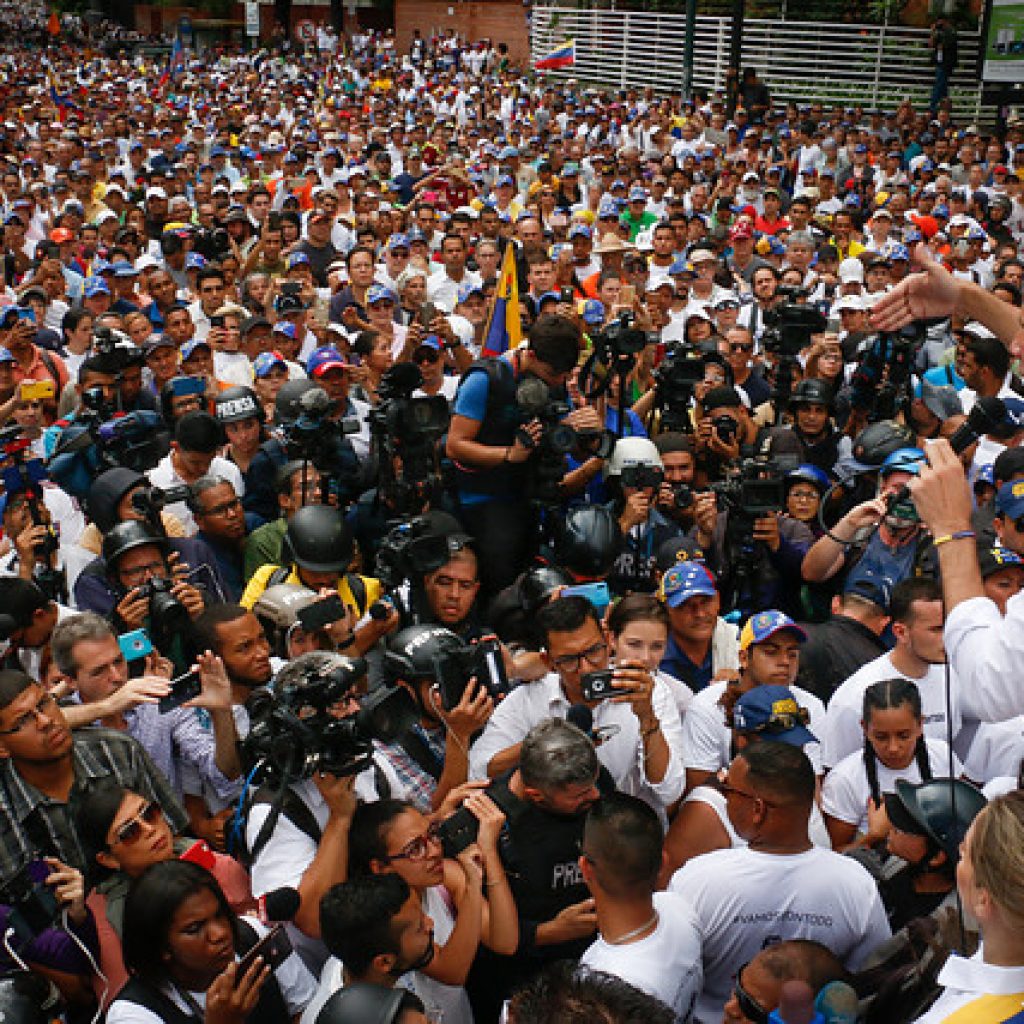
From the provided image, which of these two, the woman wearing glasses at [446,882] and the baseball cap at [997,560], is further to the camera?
the baseball cap at [997,560]

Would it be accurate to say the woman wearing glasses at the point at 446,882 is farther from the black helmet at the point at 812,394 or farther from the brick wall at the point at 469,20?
the brick wall at the point at 469,20

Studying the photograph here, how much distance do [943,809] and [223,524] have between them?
3.27m

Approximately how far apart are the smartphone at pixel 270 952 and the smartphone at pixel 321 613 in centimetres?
107

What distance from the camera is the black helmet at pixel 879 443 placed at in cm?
557

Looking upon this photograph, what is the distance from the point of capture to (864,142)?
16484mm

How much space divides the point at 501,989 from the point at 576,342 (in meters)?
2.55

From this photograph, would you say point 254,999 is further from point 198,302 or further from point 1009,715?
point 198,302

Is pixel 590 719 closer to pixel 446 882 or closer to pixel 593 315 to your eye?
pixel 446 882

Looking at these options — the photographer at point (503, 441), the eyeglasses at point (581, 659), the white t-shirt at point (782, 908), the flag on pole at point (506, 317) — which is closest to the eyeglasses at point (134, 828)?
the eyeglasses at point (581, 659)

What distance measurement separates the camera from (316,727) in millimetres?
3086

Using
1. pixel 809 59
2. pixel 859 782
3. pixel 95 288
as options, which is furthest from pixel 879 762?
pixel 809 59

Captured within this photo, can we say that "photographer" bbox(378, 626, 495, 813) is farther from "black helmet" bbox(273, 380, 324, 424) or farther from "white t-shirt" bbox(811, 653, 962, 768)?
"black helmet" bbox(273, 380, 324, 424)

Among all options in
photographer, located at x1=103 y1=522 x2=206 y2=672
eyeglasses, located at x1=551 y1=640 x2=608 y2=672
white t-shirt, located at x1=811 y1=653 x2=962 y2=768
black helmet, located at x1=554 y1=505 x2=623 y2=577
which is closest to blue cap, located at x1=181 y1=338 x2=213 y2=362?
photographer, located at x1=103 y1=522 x2=206 y2=672

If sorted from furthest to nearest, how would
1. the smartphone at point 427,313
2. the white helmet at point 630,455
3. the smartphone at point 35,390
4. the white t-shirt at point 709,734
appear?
the smartphone at point 427,313 < the smartphone at point 35,390 < the white helmet at point 630,455 < the white t-shirt at point 709,734
